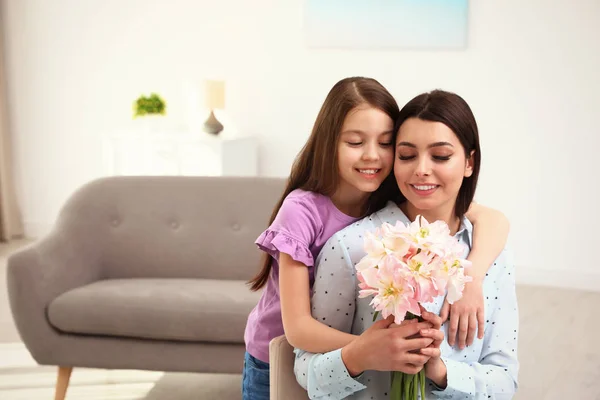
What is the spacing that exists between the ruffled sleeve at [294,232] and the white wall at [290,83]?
4165mm

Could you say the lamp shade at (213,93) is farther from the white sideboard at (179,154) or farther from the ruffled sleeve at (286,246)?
the ruffled sleeve at (286,246)

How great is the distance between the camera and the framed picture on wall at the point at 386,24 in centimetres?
554

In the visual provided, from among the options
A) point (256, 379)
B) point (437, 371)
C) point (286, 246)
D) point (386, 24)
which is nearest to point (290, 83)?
point (386, 24)

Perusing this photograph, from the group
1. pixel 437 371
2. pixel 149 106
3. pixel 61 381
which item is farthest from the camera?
pixel 149 106

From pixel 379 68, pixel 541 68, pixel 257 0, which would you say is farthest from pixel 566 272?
pixel 257 0

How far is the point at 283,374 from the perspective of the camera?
146 cm

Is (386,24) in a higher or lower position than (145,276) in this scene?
higher

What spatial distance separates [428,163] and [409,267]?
0.30 m

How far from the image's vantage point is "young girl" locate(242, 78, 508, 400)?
1.42 m

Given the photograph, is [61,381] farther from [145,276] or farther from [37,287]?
[145,276]

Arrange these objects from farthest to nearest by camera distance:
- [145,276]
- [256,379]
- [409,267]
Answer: [145,276] → [256,379] → [409,267]

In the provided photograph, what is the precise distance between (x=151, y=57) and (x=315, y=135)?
500 cm

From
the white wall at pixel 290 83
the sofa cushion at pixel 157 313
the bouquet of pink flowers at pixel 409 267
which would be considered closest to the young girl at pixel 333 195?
the bouquet of pink flowers at pixel 409 267

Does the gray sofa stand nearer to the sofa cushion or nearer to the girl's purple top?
the sofa cushion
